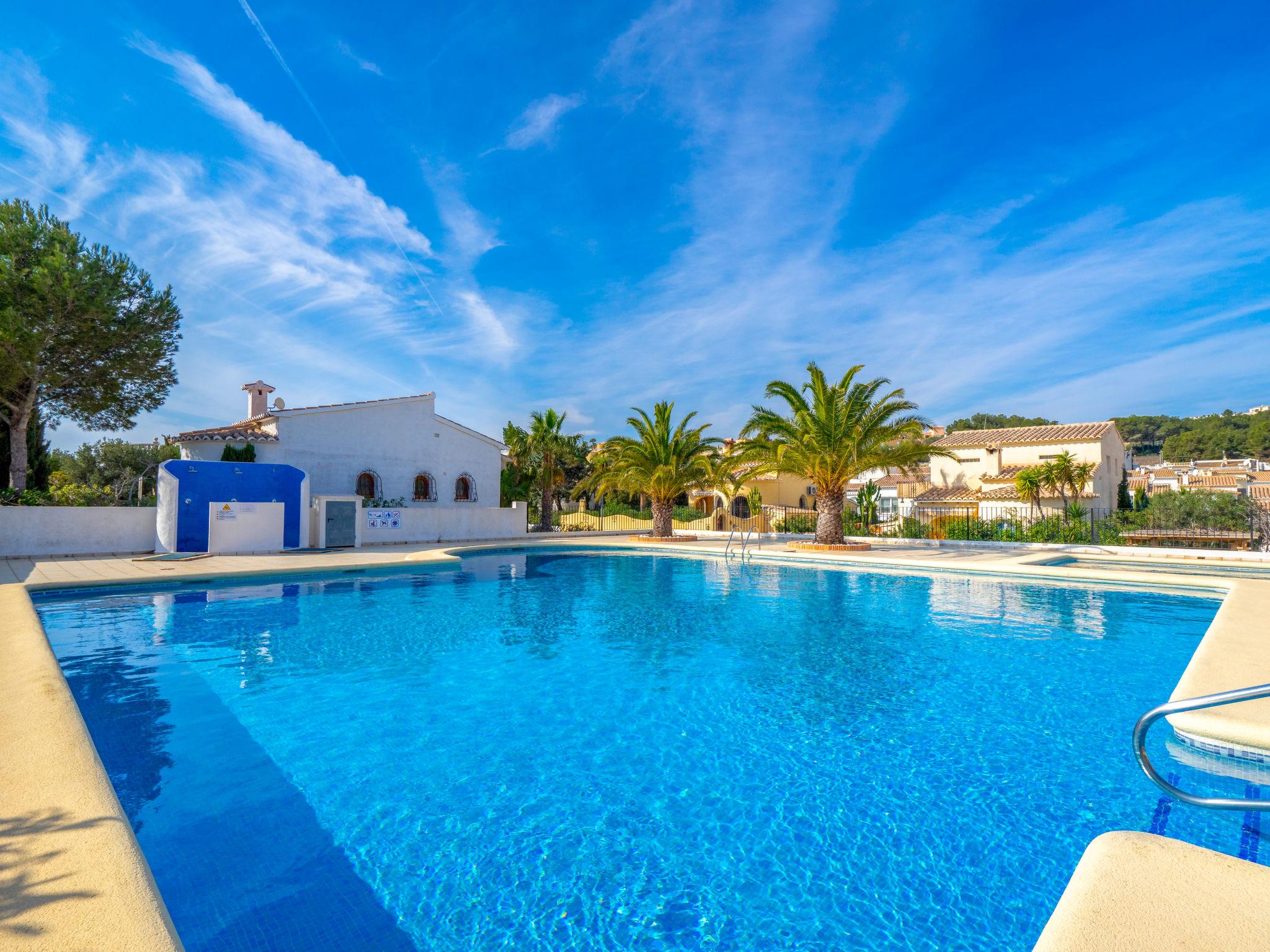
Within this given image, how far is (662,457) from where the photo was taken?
2597cm

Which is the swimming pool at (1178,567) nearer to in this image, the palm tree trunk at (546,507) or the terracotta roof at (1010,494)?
the terracotta roof at (1010,494)

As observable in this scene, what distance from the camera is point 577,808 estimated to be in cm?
449

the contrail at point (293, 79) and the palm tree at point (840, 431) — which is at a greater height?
the contrail at point (293, 79)

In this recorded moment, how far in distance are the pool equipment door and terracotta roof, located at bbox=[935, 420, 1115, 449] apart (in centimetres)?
3074

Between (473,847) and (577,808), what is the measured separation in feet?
2.68

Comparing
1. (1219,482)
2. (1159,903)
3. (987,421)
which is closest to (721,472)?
(1159,903)

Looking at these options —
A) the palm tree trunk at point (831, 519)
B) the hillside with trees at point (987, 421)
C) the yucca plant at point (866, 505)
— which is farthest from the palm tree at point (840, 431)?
the hillside with trees at point (987, 421)

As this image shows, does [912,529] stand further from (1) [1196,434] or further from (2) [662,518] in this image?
(1) [1196,434]

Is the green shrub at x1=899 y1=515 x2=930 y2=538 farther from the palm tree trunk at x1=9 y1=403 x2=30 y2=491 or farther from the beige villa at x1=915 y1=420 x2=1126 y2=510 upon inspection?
the palm tree trunk at x1=9 y1=403 x2=30 y2=491

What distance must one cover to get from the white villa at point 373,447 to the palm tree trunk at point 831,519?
50.2 ft

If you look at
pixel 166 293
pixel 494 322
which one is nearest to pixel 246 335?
pixel 166 293

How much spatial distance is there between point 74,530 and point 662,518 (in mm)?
19649

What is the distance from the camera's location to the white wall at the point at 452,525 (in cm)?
2320

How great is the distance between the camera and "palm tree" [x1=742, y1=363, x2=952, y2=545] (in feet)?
70.6
